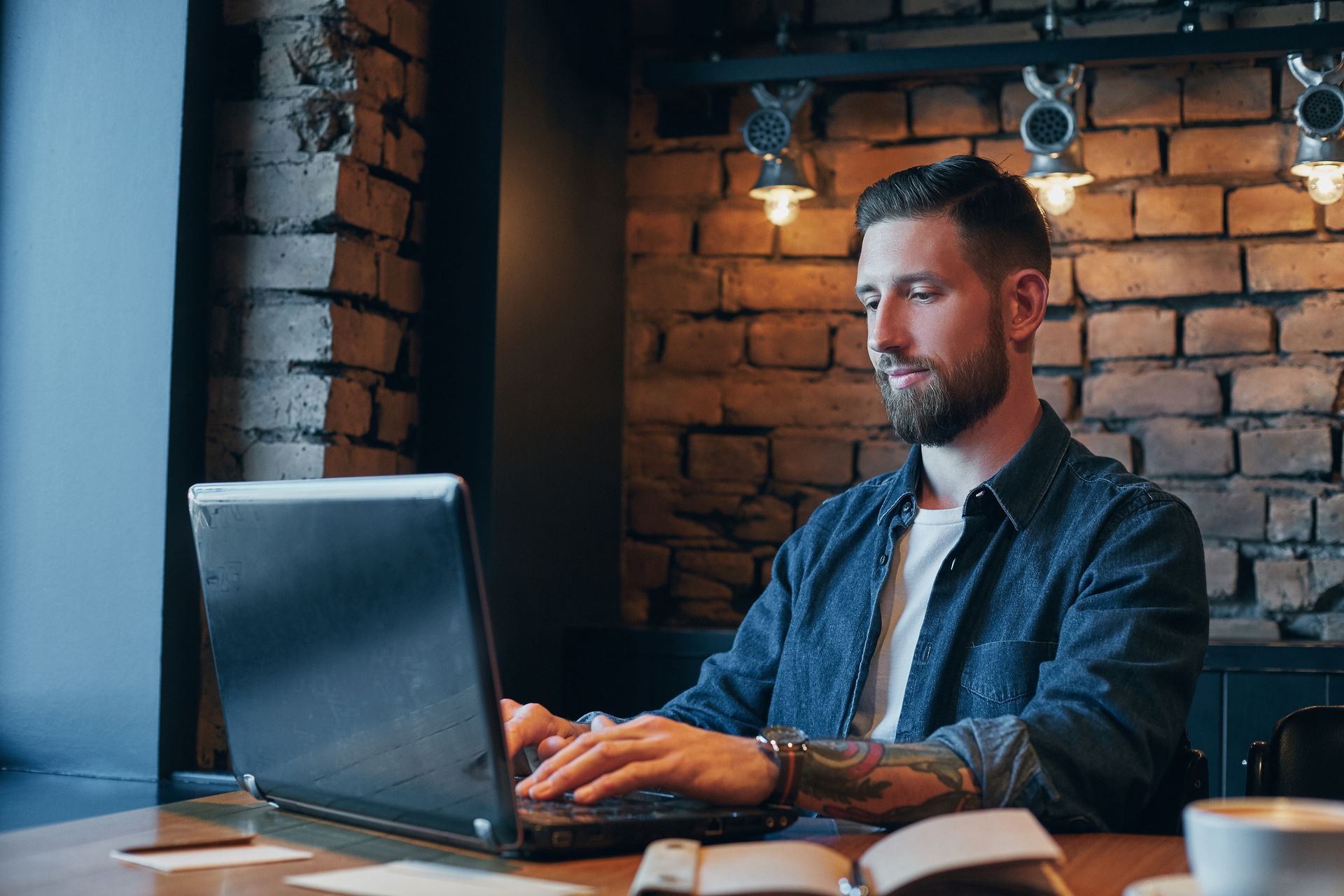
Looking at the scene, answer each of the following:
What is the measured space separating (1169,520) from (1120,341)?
1021 millimetres

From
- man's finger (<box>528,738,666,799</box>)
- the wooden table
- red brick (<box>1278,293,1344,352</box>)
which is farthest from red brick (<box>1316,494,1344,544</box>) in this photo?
man's finger (<box>528,738,666,799</box>)

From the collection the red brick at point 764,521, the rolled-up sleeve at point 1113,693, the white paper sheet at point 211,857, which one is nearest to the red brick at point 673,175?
the red brick at point 764,521

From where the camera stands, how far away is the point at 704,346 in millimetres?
2445

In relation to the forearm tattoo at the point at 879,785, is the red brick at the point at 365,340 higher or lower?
higher

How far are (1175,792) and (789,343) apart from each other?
1.27 m

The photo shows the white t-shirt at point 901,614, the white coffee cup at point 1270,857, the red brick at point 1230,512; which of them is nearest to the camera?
the white coffee cup at point 1270,857

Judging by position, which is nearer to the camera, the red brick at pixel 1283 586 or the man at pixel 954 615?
the man at pixel 954 615

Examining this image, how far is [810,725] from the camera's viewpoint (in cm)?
147

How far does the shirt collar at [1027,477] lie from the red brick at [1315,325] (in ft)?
2.91

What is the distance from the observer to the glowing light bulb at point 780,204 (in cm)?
229

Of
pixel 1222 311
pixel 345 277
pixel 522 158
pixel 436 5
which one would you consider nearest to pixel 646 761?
pixel 345 277

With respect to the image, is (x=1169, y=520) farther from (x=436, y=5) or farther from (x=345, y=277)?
(x=436, y=5)

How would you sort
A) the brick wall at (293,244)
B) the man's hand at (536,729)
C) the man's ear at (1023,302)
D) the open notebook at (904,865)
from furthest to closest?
the brick wall at (293,244) → the man's ear at (1023,302) → the man's hand at (536,729) → the open notebook at (904,865)

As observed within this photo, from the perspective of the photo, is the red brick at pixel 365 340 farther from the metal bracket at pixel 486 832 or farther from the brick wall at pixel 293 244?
the metal bracket at pixel 486 832
